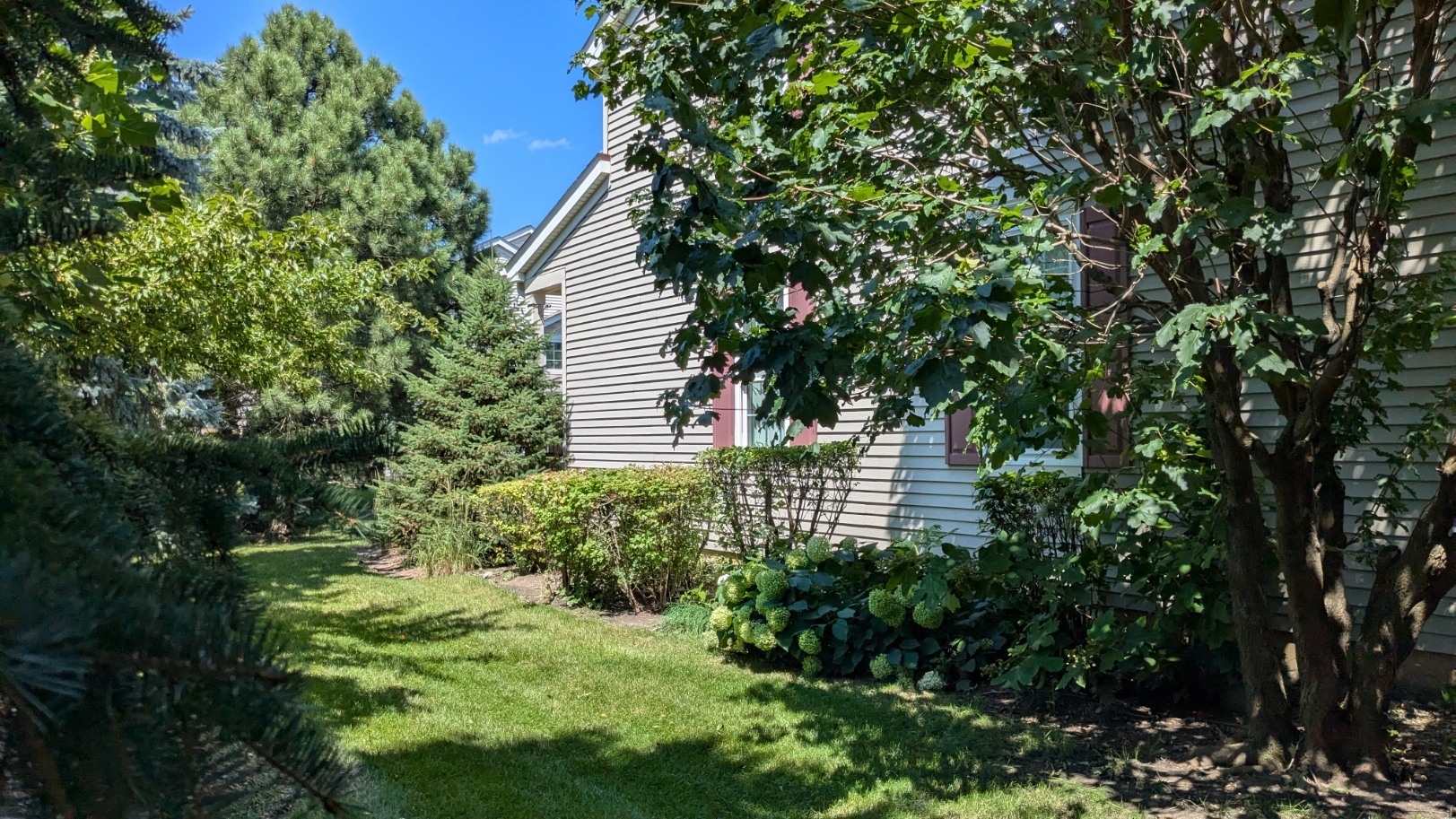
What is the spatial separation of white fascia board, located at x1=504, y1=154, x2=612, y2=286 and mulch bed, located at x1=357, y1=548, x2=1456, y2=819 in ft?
28.0

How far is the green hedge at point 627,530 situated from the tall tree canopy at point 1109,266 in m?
3.79

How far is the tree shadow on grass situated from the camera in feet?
13.6

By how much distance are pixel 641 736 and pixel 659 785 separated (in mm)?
749

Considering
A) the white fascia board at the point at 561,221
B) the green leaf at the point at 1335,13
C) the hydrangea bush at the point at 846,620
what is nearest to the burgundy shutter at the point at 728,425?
the hydrangea bush at the point at 846,620

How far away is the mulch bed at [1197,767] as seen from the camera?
4.02 meters

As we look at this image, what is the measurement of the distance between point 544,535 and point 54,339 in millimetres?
8038

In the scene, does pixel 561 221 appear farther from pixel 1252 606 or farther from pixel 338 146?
pixel 1252 606

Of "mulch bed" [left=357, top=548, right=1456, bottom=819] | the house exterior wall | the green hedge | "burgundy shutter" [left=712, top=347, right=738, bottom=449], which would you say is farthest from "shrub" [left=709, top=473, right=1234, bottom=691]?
"burgundy shutter" [left=712, top=347, right=738, bottom=449]

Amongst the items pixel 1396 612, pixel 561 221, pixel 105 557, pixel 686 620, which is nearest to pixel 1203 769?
pixel 1396 612

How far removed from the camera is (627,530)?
8.66 meters

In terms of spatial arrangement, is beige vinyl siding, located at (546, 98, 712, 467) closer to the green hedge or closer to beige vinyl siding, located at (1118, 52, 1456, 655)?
the green hedge

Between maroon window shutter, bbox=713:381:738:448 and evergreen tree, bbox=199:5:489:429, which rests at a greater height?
evergreen tree, bbox=199:5:489:429

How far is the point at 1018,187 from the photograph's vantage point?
5066 mm

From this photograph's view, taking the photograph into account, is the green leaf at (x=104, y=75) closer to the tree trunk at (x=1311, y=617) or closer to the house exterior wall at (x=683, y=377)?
the house exterior wall at (x=683, y=377)
